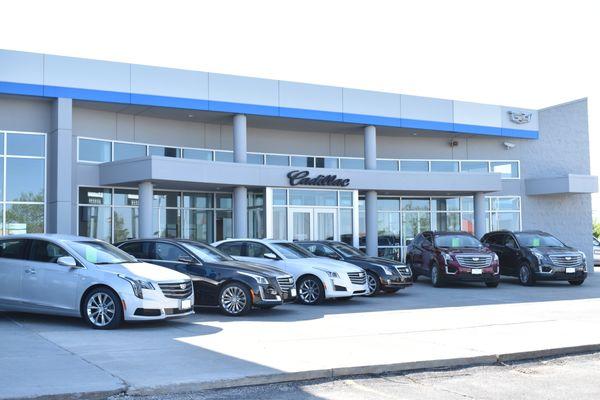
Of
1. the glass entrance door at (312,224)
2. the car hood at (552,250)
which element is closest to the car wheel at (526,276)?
the car hood at (552,250)

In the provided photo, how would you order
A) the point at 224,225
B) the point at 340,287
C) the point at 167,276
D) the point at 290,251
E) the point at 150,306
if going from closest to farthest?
the point at 150,306, the point at 167,276, the point at 340,287, the point at 290,251, the point at 224,225

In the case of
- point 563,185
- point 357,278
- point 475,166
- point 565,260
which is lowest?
point 357,278

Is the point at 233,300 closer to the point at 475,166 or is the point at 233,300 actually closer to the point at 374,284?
the point at 374,284

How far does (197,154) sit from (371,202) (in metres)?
7.34

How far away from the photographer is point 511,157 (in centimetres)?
3288

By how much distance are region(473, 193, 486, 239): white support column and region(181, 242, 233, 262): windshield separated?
17.8 metres

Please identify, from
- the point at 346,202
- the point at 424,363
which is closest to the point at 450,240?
the point at 346,202

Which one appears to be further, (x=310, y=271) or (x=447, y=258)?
(x=447, y=258)

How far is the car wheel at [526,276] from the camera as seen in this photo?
22.0 m

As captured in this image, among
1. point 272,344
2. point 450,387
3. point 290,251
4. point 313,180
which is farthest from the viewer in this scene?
point 313,180

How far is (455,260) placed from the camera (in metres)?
20.9

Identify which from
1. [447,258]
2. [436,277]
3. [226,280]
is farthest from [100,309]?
[436,277]

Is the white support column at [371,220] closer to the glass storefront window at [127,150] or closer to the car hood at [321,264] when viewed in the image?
the glass storefront window at [127,150]

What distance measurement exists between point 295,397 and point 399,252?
24.9 metres
